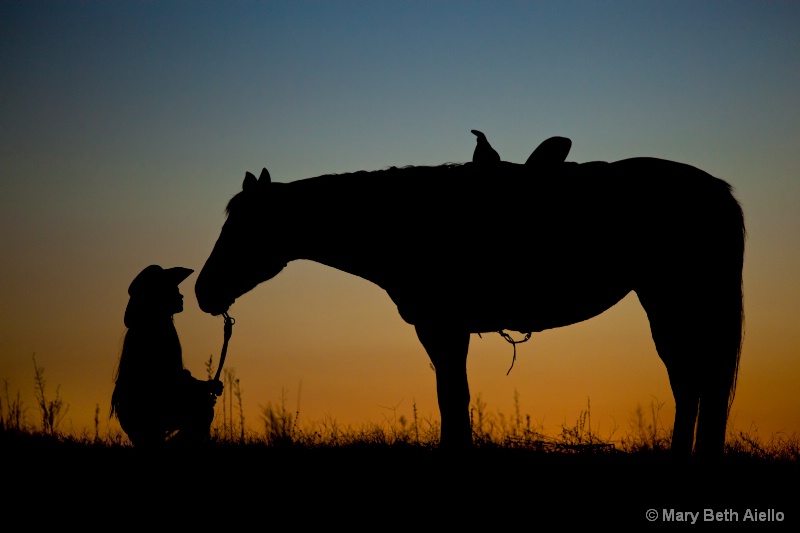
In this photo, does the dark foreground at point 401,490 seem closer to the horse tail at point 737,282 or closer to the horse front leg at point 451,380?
the horse front leg at point 451,380

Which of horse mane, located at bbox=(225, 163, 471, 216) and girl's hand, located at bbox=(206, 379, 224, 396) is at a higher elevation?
horse mane, located at bbox=(225, 163, 471, 216)

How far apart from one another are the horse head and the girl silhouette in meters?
0.79

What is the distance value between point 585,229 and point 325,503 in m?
4.30

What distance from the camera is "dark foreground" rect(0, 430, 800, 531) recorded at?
17.2 feet

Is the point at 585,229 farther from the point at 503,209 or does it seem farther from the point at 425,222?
the point at 425,222

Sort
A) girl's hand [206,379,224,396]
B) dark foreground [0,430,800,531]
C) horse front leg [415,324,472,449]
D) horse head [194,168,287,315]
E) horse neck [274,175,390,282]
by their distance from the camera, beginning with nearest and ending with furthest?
dark foreground [0,430,800,531] < girl's hand [206,379,224,396] < horse front leg [415,324,472,449] < horse head [194,168,287,315] < horse neck [274,175,390,282]

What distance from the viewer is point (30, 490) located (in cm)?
605

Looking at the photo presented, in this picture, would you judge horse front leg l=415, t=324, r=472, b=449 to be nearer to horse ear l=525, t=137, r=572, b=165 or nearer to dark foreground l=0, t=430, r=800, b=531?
dark foreground l=0, t=430, r=800, b=531

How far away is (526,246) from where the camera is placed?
8320 millimetres

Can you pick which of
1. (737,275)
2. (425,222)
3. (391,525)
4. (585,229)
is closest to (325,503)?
(391,525)

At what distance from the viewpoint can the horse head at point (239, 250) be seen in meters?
7.83

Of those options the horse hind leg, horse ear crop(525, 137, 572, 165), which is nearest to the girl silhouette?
horse ear crop(525, 137, 572, 165)

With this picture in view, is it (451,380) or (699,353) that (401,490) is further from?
(699,353)

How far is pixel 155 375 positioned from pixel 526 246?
381cm
